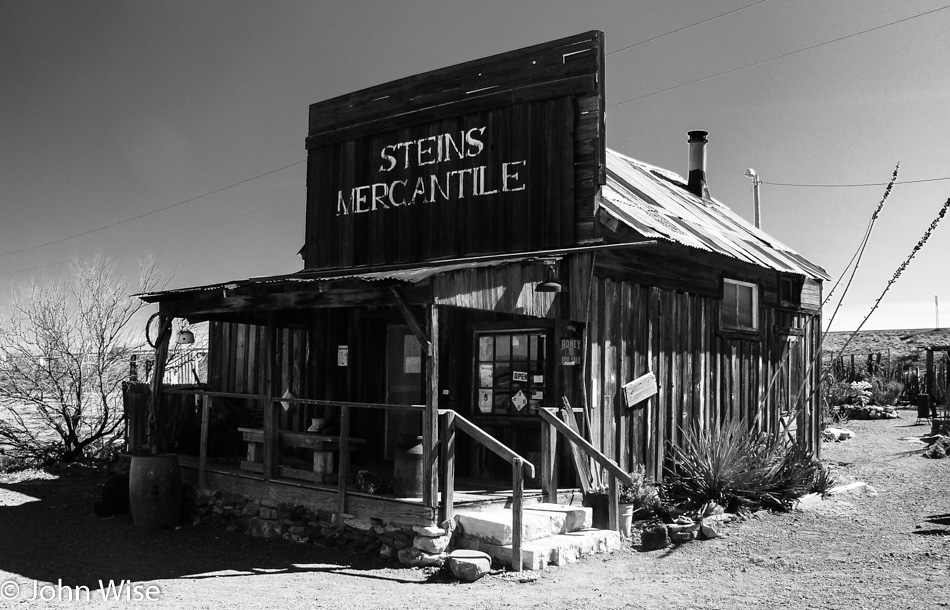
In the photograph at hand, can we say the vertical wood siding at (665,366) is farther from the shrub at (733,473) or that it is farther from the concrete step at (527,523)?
the concrete step at (527,523)

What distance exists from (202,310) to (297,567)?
372 cm

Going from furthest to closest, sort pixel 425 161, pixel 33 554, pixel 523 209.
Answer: pixel 425 161, pixel 523 209, pixel 33 554

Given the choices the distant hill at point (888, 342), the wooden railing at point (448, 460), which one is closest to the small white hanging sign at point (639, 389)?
the wooden railing at point (448, 460)

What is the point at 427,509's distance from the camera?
27.2 feet

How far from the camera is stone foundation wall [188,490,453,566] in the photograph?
8.25 m

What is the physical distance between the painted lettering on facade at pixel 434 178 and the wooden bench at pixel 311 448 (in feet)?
12.5

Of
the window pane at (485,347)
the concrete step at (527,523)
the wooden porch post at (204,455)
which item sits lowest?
the concrete step at (527,523)

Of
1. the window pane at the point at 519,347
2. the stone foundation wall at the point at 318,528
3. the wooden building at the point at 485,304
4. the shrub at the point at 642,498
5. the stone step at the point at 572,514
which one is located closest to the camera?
the stone foundation wall at the point at 318,528

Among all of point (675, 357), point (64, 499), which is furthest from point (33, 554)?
point (675, 357)

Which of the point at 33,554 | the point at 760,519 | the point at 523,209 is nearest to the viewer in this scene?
the point at 33,554

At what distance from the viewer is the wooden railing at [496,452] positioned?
795 centimetres

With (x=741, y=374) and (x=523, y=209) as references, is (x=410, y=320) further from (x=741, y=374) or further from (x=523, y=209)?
(x=741, y=374)

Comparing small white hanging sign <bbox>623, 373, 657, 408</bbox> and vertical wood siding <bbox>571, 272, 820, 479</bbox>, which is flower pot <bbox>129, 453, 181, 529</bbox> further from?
small white hanging sign <bbox>623, 373, 657, 408</bbox>

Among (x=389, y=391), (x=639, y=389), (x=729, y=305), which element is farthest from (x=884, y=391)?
(x=389, y=391)
